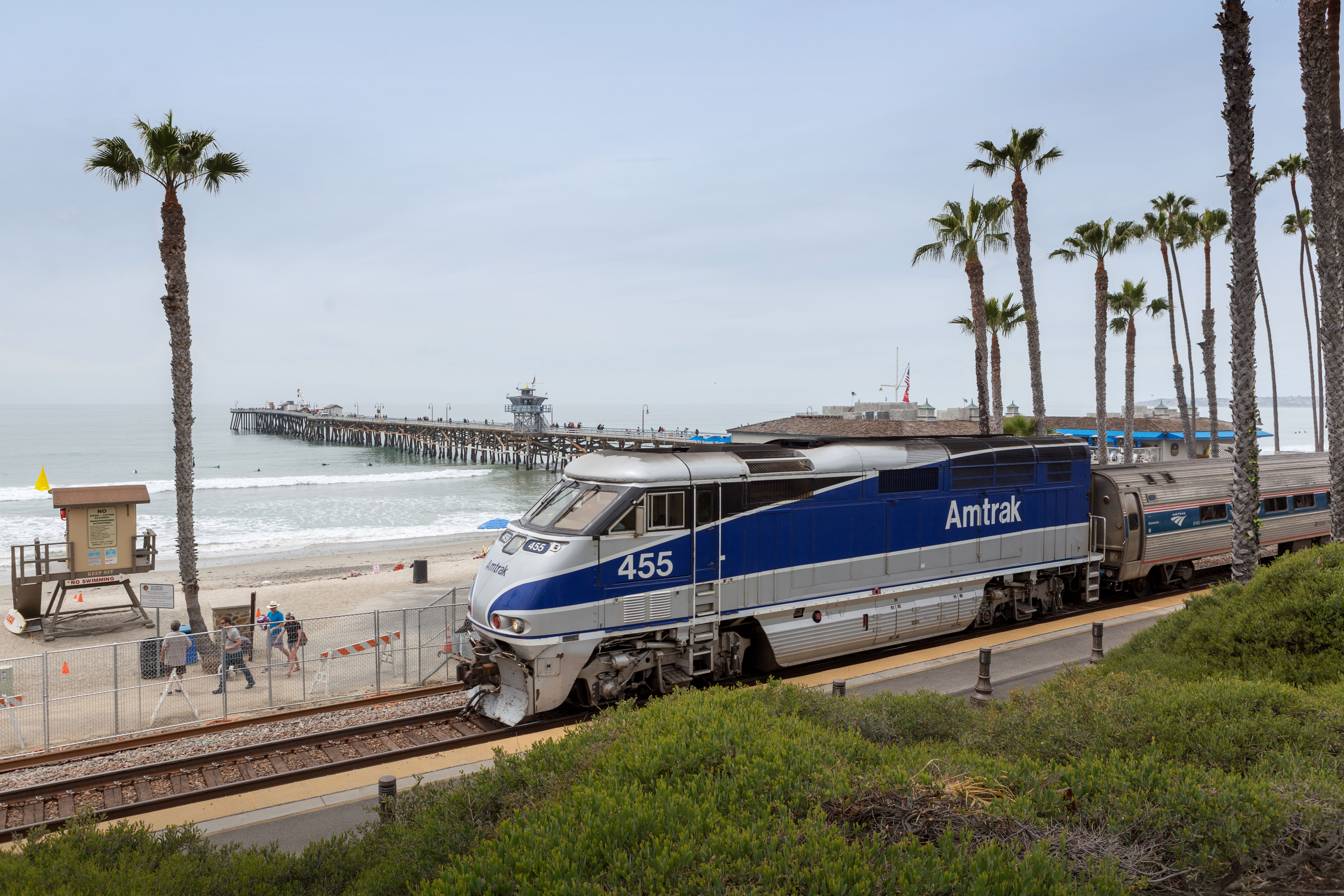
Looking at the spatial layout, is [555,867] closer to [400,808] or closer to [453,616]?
[400,808]

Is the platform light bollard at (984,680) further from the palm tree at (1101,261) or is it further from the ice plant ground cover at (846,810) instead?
the palm tree at (1101,261)

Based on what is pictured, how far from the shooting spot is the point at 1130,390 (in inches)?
1681

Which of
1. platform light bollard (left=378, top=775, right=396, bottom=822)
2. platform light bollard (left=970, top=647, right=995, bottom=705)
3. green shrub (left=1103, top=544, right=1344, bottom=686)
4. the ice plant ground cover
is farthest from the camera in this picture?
platform light bollard (left=970, top=647, right=995, bottom=705)

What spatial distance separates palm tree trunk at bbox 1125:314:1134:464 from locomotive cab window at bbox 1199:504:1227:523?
20.7 m

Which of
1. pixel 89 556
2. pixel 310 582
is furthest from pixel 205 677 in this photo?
pixel 310 582

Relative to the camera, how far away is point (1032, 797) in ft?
18.4

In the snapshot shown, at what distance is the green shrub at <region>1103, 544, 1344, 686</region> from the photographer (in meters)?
9.93

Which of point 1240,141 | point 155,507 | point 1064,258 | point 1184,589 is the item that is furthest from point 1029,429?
point 155,507

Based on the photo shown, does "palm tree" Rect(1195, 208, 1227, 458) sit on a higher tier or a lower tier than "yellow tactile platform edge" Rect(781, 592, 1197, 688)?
higher

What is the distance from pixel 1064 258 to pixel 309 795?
1481 inches

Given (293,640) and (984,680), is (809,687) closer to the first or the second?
(984,680)

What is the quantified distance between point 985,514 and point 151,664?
55.3ft

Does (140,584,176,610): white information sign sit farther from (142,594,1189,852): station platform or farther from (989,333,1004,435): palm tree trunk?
(989,333,1004,435): palm tree trunk

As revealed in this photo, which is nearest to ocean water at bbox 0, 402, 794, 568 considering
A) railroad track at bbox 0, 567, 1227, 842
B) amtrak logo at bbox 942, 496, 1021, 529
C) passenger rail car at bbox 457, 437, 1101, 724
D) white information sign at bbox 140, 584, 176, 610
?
white information sign at bbox 140, 584, 176, 610
